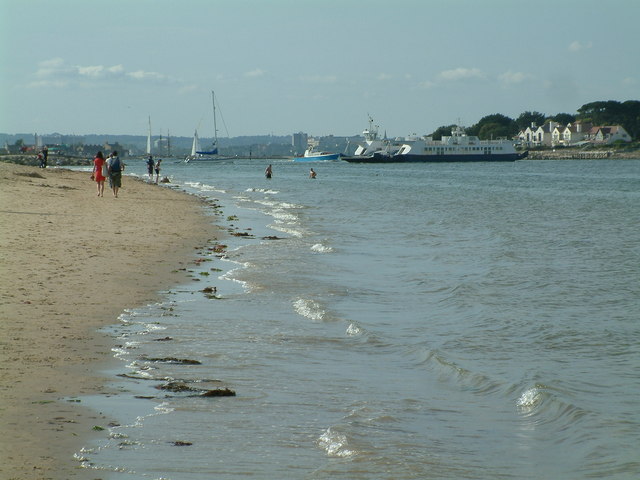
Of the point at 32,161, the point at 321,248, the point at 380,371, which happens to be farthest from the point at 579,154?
the point at 380,371

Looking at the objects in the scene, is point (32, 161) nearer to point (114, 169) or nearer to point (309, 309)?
point (114, 169)

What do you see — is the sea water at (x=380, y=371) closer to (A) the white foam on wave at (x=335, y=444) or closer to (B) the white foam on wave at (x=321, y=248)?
(A) the white foam on wave at (x=335, y=444)

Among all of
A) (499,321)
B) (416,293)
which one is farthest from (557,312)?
(416,293)

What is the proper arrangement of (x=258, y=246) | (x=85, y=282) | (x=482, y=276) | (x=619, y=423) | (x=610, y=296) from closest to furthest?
(x=619, y=423), (x=85, y=282), (x=610, y=296), (x=482, y=276), (x=258, y=246)

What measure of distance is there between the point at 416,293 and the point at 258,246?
7.22 m

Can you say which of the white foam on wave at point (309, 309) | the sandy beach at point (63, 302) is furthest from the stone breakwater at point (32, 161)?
the white foam on wave at point (309, 309)

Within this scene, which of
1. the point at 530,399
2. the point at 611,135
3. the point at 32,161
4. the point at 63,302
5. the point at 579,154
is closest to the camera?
the point at 530,399

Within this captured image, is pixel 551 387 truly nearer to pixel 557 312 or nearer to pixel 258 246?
pixel 557 312

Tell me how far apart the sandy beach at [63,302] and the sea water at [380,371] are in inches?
9.9

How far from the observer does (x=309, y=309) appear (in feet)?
38.6

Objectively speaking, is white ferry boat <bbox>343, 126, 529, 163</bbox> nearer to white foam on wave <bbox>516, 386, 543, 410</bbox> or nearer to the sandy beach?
the sandy beach

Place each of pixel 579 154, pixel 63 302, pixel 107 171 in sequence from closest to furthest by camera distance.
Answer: pixel 63 302 < pixel 107 171 < pixel 579 154

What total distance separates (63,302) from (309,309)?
11.0ft

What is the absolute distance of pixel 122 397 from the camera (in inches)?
273
